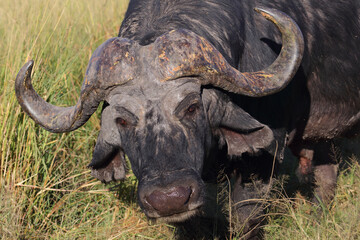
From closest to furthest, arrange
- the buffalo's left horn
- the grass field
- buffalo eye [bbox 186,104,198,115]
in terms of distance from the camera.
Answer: buffalo eye [bbox 186,104,198,115] → the buffalo's left horn → the grass field

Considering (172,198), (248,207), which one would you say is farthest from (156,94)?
(248,207)

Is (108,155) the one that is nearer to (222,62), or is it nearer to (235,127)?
(235,127)

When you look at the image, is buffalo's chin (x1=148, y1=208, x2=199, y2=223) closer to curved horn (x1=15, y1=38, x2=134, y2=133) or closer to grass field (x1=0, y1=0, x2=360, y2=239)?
curved horn (x1=15, y1=38, x2=134, y2=133)

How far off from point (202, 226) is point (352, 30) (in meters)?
2.18

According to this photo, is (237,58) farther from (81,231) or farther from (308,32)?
(81,231)

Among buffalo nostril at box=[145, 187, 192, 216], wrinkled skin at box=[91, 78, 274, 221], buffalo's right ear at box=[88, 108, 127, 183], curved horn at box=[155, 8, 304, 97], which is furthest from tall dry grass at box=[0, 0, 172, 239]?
curved horn at box=[155, 8, 304, 97]

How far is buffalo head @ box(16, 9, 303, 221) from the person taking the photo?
10.1 feet

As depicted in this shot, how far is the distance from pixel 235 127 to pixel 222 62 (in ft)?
1.89

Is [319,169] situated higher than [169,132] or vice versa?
[169,132]

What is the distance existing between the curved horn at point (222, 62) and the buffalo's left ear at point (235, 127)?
0.18m

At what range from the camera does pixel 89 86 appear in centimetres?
343

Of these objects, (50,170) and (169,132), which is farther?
(50,170)

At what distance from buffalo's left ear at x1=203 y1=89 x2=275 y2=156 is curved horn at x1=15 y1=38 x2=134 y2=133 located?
598 mm

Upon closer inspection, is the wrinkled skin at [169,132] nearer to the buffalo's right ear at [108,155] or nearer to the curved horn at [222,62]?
the buffalo's right ear at [108,155]
